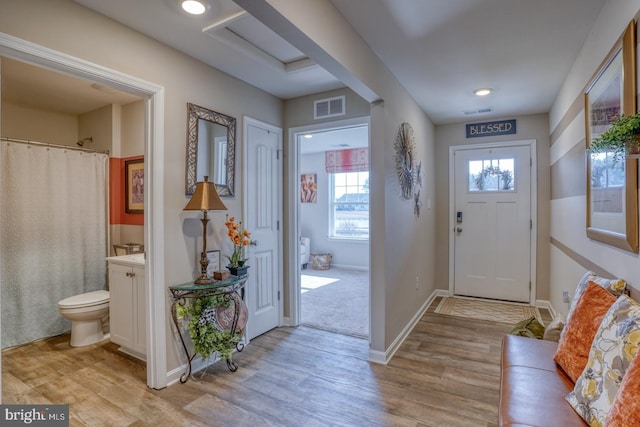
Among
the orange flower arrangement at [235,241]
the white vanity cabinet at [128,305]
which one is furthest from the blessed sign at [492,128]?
the white vanity cabinet at [128,305]

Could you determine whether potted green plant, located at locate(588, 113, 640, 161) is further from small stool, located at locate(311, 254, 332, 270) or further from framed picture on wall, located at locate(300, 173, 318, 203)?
framed picture on wall, located at locate(300, 173, 318, 203)

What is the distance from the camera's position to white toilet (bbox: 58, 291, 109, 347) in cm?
287

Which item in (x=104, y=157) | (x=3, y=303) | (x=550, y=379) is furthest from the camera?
(x=104, y=157)

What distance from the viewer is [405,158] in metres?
3.13

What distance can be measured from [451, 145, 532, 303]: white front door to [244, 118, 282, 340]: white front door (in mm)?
2595

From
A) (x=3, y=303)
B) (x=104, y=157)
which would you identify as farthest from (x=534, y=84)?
(x=3, y=303)

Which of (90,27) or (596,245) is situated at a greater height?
(90,27)

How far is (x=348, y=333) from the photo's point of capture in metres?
3.24

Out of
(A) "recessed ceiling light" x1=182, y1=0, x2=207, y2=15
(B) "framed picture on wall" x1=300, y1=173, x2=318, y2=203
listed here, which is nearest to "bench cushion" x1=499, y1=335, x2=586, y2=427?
(A) "recessed ceiling light" x1=182, y1=0, x2=207, y2=15

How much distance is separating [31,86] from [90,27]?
6.26 feet

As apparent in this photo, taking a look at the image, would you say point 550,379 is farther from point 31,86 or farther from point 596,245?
point 31,86

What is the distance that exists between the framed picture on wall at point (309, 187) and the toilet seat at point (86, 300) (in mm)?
4521

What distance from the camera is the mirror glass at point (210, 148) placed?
2449mm

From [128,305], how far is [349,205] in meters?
4.83
